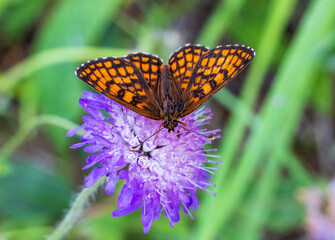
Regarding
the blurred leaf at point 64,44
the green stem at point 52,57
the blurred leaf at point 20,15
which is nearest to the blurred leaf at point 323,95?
the green stem at point 52,57

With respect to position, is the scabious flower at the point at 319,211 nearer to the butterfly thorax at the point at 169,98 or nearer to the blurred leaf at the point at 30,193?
the butterfly thorax at the point at 169,98

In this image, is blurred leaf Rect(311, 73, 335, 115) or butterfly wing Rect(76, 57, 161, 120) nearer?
butterfly wing Rect(76, 57, 161, 120)

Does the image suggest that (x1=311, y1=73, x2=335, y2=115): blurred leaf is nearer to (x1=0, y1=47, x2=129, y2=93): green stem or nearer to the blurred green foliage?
the blurred green foliage

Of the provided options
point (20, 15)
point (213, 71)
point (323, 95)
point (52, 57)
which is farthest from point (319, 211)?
point (20, 15)

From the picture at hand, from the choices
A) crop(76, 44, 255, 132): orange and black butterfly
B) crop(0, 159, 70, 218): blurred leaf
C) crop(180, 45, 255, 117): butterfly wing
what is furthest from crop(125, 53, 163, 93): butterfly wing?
crop(0, 159, 70, 218): blurred leaf

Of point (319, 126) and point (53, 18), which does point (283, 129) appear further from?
point (53, 18)

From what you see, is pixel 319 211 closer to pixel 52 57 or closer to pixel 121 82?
pixel 121 82
